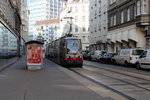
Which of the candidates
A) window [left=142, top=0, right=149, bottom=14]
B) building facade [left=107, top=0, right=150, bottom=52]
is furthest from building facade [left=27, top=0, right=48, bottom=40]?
window [left=142, top=0, right=149, bottom=14]

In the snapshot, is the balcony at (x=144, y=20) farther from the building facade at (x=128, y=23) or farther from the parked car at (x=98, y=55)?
the parked car at (x=98, y=55)

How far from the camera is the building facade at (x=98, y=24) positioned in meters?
55.6

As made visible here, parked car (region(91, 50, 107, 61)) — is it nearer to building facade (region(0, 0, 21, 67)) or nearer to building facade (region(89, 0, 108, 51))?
building facade (region(89, 0, 108, 51))

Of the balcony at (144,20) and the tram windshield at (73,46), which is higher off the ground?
the balcony at (144,20)

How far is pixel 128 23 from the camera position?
1626 inches

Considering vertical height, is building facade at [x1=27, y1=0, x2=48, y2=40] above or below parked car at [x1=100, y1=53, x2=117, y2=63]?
above

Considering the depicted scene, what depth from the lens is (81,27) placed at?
323 ft

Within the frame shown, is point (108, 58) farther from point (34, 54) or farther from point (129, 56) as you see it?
point (34, 54)

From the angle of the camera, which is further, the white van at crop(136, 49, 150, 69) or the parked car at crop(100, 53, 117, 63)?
the parked car at crop(100, 53, 117, 63)

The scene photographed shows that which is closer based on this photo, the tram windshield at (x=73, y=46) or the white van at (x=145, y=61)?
the white van at (x=145, y=61)

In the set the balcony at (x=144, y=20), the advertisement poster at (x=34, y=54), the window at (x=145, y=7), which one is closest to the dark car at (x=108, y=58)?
the balcony at (x=144, y=20)

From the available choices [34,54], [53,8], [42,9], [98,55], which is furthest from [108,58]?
[53,8]

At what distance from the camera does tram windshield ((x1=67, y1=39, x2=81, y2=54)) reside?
27.0 meters

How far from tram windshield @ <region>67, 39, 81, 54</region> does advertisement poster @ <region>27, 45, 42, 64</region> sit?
Answer: 4.79 meters
